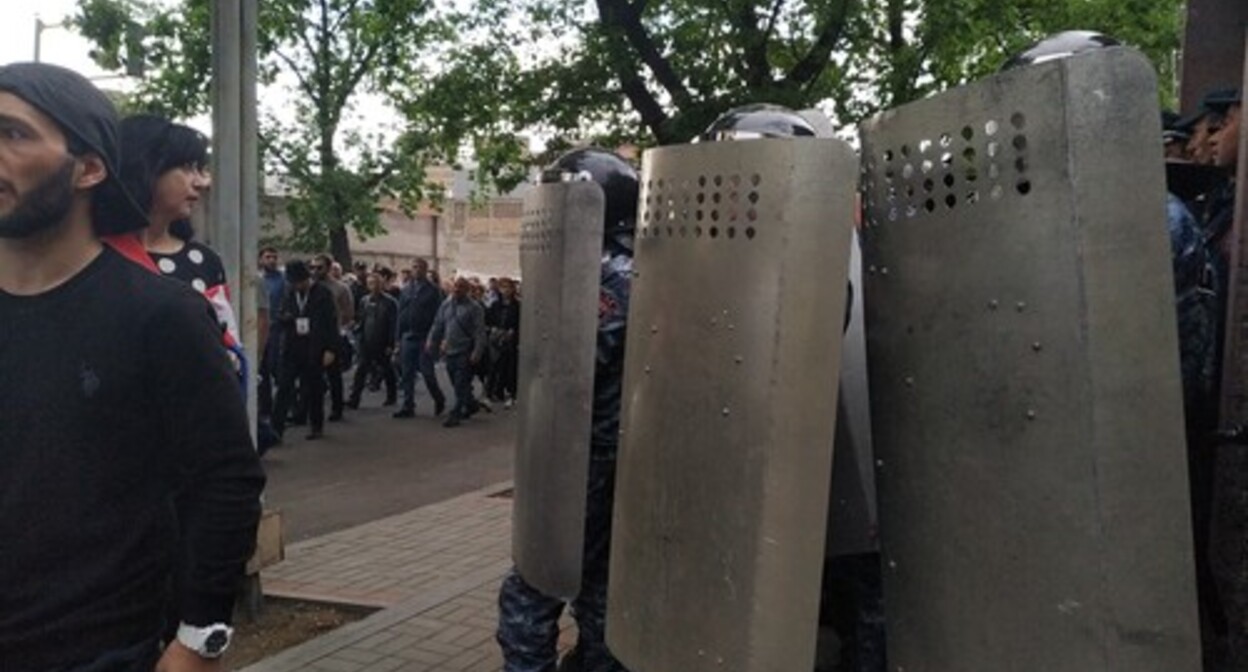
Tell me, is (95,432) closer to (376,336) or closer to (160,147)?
(160,147)

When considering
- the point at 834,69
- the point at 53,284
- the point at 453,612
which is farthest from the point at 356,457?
the point at 53,284

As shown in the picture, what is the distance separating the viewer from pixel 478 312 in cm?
1252

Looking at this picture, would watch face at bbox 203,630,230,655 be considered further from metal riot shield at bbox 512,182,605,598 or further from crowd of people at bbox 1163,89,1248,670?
crowd of people at bbox 1163,89,1248,670

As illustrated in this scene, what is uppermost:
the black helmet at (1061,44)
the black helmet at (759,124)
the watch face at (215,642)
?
the black helmet at (1061,44)

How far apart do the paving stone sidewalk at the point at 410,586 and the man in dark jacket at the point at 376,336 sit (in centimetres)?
656

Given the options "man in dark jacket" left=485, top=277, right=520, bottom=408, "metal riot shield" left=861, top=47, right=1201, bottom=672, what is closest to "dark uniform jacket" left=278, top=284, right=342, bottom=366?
"man in dark jacket" left=485, top=277, right=520, bottom=408

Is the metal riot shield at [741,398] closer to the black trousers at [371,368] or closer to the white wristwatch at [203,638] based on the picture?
the white wristwatch at [203,638]

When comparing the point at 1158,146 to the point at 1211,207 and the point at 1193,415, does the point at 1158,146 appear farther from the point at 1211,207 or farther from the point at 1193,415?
the point at 1211,207

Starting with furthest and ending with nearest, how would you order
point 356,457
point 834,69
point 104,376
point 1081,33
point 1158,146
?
point 834,69 → point 356,457 → point 1081,33 → point 104,376 → point 1158,146

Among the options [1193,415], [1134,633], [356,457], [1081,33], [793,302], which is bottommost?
[356,457]

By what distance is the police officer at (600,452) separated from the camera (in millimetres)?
3357

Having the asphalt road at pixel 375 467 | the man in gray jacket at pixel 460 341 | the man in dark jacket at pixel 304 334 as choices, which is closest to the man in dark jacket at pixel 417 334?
the asphalt road at pixel 375 467

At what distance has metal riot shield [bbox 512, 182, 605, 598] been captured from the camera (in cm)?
298

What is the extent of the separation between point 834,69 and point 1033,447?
1109cm
